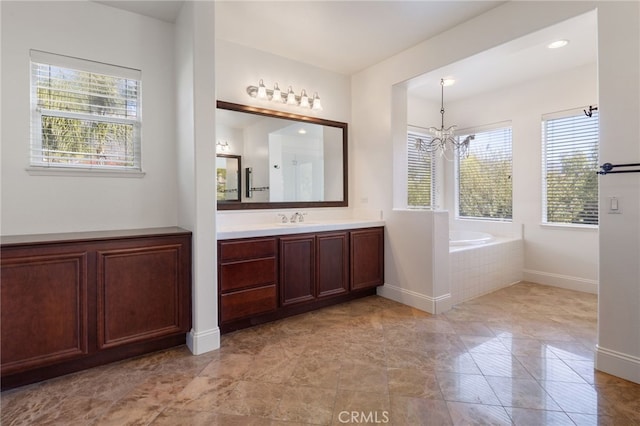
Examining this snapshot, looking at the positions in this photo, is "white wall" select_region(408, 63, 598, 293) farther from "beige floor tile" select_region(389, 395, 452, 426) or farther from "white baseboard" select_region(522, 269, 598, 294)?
"beige floor tile" select_region(389, 395, 452, 426)

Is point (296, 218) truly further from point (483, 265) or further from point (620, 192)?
point (620, 192)

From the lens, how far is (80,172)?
8.25ft

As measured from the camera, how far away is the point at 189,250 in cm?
251

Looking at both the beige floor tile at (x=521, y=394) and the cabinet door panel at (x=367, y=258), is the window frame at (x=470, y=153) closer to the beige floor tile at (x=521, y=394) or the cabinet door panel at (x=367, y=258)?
the cabinet door panel at (x=367, y=258)

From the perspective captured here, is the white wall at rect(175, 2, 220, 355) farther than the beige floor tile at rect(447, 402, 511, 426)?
Yes

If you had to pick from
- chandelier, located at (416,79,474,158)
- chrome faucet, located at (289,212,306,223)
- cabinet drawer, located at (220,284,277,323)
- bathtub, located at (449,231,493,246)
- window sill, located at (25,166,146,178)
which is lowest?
cabinet drawer, located at (220,284,277,323)

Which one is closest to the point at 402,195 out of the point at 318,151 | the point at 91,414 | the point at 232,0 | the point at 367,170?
the point at 367,170

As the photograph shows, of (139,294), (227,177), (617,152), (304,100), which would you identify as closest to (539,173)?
(617,152)

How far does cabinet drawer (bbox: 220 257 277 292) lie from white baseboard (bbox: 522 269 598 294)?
361cm

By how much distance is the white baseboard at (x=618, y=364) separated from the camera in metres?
2.01

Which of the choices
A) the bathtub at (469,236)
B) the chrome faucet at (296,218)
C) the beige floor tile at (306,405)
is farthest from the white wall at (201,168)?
the bathtub at (469,236)

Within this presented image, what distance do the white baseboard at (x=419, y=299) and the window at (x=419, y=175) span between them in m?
1.88

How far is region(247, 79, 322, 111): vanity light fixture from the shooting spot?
343 centimetres

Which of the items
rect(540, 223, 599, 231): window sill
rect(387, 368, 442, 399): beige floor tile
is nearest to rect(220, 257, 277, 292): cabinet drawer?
rect(387, 368, 442, 399): beige floor tile
